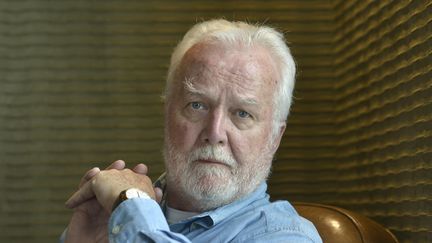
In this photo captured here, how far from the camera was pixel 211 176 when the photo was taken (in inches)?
68.5

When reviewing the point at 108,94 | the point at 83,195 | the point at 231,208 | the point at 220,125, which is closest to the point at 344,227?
the point at 231,208

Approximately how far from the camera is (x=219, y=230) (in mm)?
1714

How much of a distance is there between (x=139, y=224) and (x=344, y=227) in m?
0.92

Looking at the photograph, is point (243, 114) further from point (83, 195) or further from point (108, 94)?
point (108, 94)

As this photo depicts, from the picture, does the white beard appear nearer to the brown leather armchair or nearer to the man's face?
the man's face

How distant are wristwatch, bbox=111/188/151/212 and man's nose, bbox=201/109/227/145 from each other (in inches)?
12.5

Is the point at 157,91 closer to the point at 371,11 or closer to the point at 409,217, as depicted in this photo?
the point at 371,11

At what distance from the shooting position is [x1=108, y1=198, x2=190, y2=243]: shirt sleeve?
135 centimetres

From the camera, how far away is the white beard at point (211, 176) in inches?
68.5

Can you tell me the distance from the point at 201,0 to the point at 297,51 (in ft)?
1.62

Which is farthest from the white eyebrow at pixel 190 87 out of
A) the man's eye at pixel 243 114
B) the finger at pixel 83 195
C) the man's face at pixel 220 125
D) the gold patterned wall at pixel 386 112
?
the gold patterned wall at pixel 386 112

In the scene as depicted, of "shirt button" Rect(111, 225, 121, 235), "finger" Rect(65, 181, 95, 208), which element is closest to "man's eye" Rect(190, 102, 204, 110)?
"finger" Rect(65, 181, 95, 208)

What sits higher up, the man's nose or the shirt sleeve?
the man's nose

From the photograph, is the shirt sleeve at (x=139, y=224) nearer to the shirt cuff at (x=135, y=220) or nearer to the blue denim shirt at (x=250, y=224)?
the shirt cuff at (x=135, y=220)
